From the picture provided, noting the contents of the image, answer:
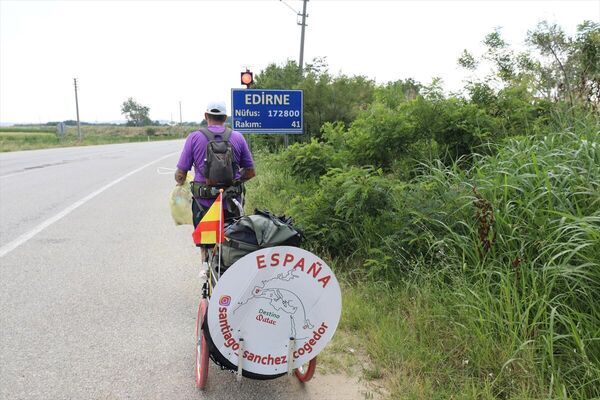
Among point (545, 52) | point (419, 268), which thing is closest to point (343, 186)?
point (419, 268)

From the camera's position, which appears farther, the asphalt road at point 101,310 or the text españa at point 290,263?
the asphalt road at point 101,310

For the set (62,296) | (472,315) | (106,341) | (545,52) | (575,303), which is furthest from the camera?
(545,52)

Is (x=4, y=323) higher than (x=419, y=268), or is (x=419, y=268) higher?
(x=419, y=268)

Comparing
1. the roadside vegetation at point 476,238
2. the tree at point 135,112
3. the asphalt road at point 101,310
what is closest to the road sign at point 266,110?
the asphalt road at point 101,310

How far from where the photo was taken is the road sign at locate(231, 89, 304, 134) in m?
9.76

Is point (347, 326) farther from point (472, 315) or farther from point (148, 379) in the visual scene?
point (148, 379)

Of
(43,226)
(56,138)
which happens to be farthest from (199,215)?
(56,138)

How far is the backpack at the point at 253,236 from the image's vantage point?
2957mm

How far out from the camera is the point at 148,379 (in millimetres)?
3158

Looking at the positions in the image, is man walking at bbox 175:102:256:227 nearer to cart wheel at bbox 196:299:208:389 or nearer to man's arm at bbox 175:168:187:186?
man's arm at bbox 175:168:187:186

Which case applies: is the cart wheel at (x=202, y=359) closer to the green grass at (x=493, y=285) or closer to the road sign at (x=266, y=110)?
Answer: the green grass at (x=493, y=285)

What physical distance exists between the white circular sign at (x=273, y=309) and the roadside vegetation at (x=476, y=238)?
0.64m

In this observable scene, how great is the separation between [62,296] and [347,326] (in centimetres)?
287

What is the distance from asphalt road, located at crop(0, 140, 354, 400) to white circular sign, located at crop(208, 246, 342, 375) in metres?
0.44
